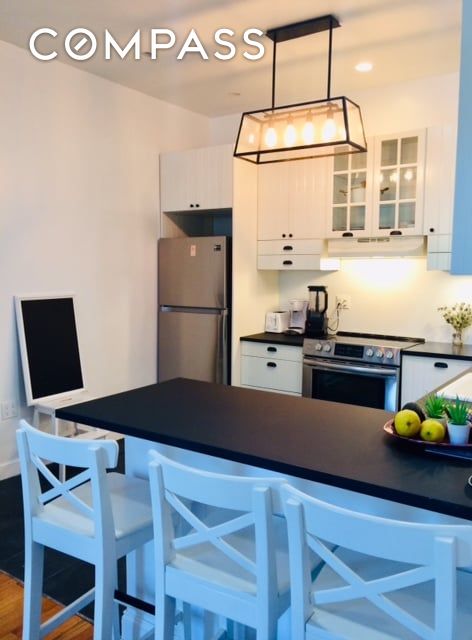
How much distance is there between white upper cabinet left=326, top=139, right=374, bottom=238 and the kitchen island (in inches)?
84.0

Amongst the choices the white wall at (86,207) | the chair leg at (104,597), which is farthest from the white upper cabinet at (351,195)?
the chair leg at (104,597)

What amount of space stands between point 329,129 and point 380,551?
2.10 metres

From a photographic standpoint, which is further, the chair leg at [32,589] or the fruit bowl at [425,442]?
the chair leg at [32,589]

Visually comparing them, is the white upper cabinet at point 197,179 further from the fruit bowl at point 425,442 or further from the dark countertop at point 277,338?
the fruit bowl at point 425,442

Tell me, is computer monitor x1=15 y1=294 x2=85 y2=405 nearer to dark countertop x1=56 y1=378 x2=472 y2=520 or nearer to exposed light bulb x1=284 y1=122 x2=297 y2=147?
dark countertop x1=56 y1=378 x2=472 y2=520

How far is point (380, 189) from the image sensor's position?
4027 millimetres

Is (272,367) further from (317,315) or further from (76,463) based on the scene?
(76,463)

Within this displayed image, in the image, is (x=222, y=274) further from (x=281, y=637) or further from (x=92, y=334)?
(x=281, y=637)

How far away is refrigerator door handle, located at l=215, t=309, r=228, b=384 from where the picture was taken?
441 centimetres

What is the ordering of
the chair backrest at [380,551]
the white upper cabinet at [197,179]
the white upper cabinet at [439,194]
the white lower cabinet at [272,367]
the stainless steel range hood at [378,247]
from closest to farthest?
the chair backrest at [380,551] < the white upper cabinet at [439,194] < the stainless steel range hood at [378,247] < the white lower cabinet at [272,367] < the white upper cabinet at [197,179]

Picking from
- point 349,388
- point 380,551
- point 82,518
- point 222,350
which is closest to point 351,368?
point 349,388

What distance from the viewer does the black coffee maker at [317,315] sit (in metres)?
4.53

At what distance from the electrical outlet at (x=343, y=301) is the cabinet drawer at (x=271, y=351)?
68 centimetres

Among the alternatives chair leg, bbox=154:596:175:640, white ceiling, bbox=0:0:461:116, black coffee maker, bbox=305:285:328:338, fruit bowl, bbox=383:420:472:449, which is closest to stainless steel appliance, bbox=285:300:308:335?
black coffee maker, bbox=305:285:328:338
